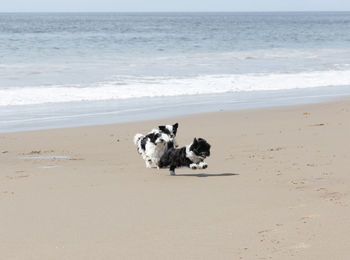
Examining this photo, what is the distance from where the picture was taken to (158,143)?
8.20m

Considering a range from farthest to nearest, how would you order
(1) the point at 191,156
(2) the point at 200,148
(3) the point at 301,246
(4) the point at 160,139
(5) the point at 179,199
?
1. (4) the point at 160,139
2. (1) the point at 191,156
3. (2) the point at 200,148
4. (5) the point at 179,199
5. (3) the point at 301,246

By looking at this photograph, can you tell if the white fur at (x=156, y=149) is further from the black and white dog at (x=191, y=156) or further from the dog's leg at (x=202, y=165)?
the dog's leg at (x=202, y=165)

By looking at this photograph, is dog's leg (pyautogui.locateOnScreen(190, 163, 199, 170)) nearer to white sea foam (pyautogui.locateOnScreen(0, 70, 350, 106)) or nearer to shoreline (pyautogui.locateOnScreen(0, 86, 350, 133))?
shoreline (pyautogui.locateOnScreen(0, 86, 350, 133))

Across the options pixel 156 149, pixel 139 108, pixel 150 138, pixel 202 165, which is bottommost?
pixel 139 108

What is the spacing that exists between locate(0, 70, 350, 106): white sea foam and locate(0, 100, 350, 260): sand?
5.71 metres

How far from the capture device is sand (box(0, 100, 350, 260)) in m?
4.90

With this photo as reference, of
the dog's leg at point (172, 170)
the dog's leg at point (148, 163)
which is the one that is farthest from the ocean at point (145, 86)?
the dog's leg at point (172, 170)

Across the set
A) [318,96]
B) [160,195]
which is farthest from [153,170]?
[318,96]

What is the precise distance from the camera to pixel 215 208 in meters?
6.02

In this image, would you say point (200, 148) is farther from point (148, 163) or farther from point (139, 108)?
point (139, 108)

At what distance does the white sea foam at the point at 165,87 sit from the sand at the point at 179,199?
5.71 metres

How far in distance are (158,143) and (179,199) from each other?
181cm

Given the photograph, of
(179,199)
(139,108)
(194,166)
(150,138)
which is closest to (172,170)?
(194,166)

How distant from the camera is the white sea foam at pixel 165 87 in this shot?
16.7 metres
